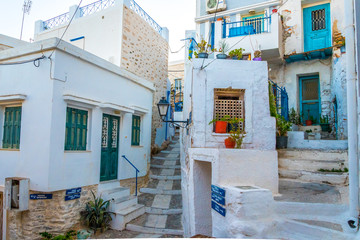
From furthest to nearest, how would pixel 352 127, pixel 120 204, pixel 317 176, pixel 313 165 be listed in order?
pixel 120 204, pixel 313 165, pixel 317 176, pixel 352 127

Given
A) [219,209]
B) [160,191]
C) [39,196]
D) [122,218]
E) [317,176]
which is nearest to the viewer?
[219,209]

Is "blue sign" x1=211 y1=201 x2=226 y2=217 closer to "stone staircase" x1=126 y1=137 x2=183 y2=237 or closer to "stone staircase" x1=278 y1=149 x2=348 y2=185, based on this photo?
"stone staircase" x1=278 y1=149 x2=348 y2=185

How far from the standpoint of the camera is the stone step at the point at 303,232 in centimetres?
316

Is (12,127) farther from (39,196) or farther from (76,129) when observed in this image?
(39,196)

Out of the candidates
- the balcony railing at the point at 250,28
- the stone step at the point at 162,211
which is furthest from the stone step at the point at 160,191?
the balcony railing at the point at 250,28

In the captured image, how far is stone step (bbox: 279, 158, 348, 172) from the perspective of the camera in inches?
198

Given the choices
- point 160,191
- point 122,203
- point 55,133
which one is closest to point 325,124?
point 160,191

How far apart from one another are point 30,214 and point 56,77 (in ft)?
10.7

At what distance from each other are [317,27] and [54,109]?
919 cm

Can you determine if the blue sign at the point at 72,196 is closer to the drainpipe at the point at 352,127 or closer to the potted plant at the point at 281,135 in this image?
the potted plant at the point at 281,135

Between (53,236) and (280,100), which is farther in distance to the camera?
(280,100)

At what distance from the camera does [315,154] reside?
5.49 meters

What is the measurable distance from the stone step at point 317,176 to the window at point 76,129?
503 centimetres

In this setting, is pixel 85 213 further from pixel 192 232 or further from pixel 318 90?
pixel 318 90
